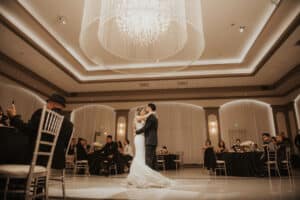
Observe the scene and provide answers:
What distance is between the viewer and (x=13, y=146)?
211 cm

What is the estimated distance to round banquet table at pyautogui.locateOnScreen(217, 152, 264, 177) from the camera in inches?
226

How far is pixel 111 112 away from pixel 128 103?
0.97 m

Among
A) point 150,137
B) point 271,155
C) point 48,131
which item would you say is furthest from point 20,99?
point 271,155

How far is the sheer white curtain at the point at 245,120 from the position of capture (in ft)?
31.2

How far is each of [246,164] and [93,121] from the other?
7.11 metres

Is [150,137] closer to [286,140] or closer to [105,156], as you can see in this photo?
[105,156]

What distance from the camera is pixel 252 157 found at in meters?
5.80

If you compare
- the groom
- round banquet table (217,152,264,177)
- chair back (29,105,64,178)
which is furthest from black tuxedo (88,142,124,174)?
chair back (29,105,64,178)

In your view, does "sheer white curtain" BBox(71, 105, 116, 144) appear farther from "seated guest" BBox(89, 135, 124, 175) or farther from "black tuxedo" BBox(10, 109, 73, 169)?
"black tuxedo" BBox(10, 109, 73, 169)

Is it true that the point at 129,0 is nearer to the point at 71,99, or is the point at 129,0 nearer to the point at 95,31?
the point at 95,31

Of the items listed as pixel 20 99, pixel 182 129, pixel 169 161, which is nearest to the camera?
pixel 20 99

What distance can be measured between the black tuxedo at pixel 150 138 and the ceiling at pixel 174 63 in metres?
1.30

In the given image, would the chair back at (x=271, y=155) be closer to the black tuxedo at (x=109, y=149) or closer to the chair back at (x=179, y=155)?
the chair back at (x=179, y=155)

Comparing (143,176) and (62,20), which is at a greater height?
(62,20)
